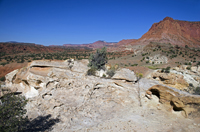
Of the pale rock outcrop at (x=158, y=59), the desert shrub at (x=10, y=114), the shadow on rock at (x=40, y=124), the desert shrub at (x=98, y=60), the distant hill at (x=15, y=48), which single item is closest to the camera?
the desert shrub at (x=10, y=114)

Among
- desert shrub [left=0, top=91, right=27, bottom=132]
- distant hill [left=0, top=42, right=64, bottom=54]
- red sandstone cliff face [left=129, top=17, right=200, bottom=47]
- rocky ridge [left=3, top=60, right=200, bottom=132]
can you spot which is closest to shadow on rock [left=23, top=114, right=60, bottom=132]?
rocky ridge [left=3, top=60, right=200, bottom=132]

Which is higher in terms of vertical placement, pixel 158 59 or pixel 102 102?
pixel 158 59

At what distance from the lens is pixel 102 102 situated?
673 centimetres

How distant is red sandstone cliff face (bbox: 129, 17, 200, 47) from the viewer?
5859 centimetres

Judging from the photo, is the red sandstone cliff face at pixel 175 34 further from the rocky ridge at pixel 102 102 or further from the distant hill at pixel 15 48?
the rocky ridge at pixel 102 102

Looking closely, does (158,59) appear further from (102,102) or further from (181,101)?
(102,102)

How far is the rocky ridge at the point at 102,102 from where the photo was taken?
16.5ft

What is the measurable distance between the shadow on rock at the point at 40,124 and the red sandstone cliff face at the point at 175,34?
59.6 m

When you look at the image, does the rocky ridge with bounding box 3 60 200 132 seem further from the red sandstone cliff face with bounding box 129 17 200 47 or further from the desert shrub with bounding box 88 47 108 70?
the red sandstone cliff face with bounding box 129 17 200 47

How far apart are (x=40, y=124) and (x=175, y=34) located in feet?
245

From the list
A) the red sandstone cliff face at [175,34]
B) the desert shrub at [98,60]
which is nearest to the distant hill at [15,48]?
the red sandstone cliff face at [175,34]

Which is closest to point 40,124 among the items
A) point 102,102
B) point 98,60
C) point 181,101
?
point 102,102

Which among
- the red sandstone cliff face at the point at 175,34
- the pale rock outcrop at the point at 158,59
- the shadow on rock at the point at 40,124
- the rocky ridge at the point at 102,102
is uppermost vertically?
the red sandstone cliff face at the point at 175,34

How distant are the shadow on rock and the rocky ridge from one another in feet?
0.73
